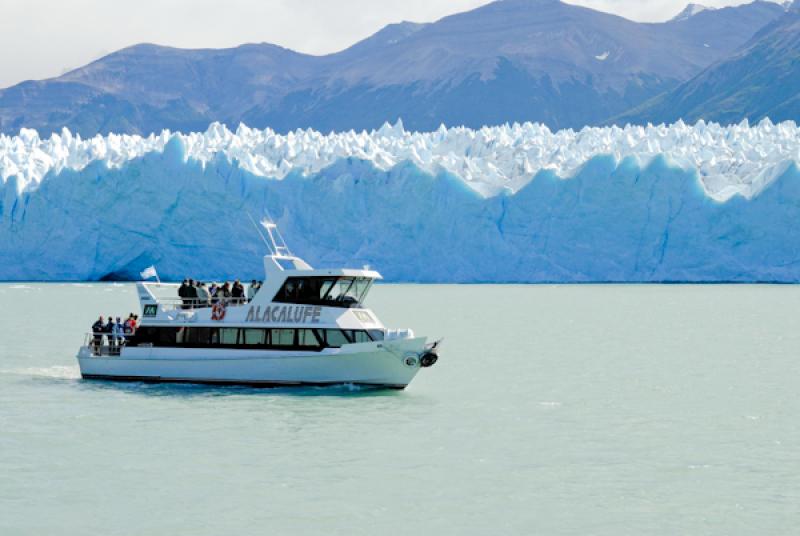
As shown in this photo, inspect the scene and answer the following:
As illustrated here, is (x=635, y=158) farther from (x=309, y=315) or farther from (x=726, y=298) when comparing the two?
(x=309, y=315)

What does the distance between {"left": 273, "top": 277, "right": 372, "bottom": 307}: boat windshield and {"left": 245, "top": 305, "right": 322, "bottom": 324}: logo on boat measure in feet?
0.41

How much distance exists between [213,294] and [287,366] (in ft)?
7.75

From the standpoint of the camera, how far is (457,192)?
155 feet

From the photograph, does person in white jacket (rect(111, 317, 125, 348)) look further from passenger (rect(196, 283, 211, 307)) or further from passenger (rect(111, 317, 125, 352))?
passenger (rect(196, 283, 211, 307))

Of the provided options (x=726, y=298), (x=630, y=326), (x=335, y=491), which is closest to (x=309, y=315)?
(x=335, y=491)

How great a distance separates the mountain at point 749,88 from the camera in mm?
103875

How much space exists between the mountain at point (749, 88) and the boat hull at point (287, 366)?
86345 millimetres

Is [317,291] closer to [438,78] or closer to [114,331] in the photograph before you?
[114,331]

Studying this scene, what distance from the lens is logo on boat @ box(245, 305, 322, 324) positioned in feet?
63.2

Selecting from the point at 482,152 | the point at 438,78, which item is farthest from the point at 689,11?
the point at 482,152

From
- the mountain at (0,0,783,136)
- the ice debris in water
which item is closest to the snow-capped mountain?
the mountain at (0,0,783,136)

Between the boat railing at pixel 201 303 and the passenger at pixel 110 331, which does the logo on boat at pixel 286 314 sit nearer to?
the boat railing at pixel 201 303

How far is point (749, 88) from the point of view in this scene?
109 m

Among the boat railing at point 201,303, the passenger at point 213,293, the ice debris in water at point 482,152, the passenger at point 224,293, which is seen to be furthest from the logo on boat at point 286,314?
the ice debris in water at point 482,152
